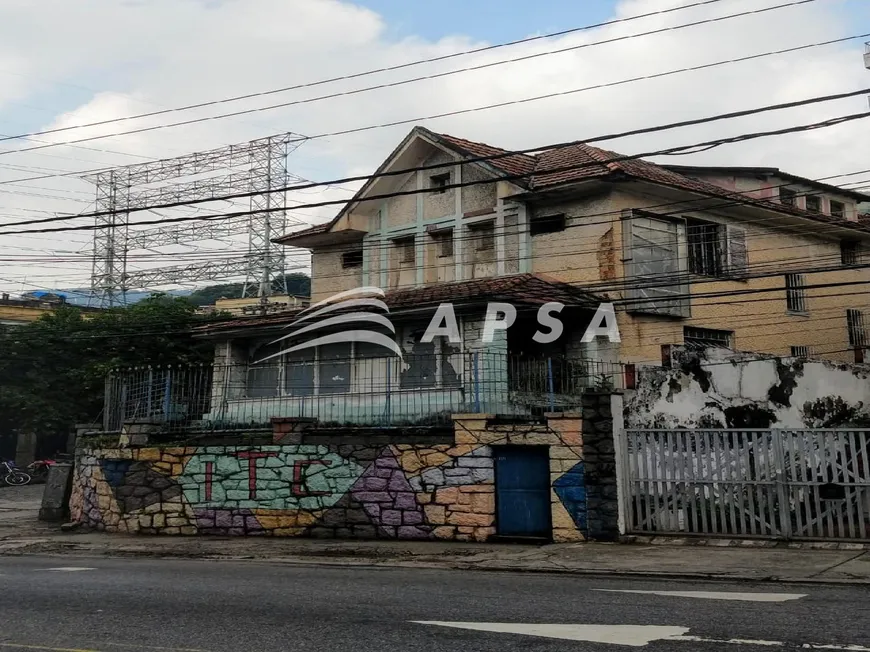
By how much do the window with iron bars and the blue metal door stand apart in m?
7.89

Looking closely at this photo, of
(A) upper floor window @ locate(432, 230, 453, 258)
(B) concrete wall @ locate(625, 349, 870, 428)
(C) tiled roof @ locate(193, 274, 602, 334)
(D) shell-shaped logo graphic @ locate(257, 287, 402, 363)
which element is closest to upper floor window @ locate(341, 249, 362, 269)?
(A) upper floor window @ locate(432, 230, 453, 258)

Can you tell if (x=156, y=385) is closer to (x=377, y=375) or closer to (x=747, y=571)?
(x=377, y=375)

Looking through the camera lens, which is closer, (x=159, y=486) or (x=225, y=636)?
(x=225, y=636)

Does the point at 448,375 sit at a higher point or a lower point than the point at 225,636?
higher

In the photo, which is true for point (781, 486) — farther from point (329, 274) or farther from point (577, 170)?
point (329, 274)

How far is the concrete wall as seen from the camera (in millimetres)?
16297

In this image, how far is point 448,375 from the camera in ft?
58.2

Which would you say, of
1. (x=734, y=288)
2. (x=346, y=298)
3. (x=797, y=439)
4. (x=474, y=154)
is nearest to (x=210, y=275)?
(x=346, y=298)

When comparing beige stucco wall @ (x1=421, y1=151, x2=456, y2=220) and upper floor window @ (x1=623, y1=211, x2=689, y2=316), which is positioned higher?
beige stucco wall @ (x1=421, y1=151, x2=456, y2=220)

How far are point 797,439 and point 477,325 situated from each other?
7841 mm

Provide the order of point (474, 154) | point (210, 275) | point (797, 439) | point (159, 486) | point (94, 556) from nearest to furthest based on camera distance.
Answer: point (797, 439) → point (94, 556) → point (159, 486) → point (474, 154) → point (210, 275)

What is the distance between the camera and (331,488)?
15789 millimetres

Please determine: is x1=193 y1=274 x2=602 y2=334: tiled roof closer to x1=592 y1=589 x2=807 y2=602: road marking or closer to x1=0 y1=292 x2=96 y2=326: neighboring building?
x1=592 y1=589 x2=807 y2=602: road marking

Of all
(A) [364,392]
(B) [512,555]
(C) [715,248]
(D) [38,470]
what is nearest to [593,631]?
(B) [512,555]
